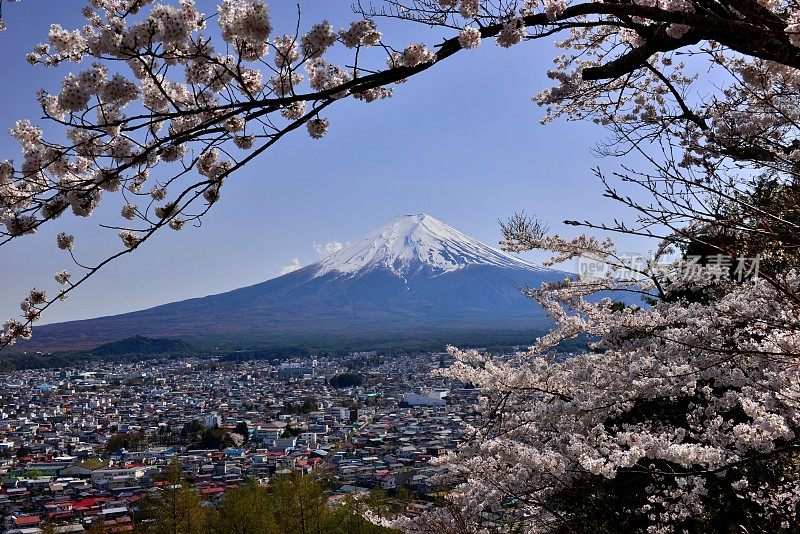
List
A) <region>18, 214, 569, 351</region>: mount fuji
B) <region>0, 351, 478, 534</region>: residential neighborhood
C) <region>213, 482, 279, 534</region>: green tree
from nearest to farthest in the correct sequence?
<region>213, 482, 279, 534</region>: green tree, <region>0, 351, 478, 534</region>: residential neighborhood, <region>18, 214, 569, 351</region>: mount fuji

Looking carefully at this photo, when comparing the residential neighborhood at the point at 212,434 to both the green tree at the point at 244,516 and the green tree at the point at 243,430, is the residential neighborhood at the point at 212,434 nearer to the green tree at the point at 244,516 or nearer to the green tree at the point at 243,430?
the green tree at the point at 243,430

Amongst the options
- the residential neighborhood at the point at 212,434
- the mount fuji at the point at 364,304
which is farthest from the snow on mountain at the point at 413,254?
the residential neighborhood at the point at 212,434

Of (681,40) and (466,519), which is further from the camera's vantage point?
(466,519)

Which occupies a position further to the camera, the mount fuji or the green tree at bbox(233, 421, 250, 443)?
the mount fuji

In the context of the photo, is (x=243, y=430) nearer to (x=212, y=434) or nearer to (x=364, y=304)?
(x=212, y=434)

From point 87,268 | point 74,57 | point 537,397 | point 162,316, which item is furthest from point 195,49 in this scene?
point 162,316

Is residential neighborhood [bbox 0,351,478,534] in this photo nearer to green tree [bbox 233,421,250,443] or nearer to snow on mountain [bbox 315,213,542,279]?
green tree [bbox 233,421,250,443]

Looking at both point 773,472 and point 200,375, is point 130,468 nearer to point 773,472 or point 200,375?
point 773,472

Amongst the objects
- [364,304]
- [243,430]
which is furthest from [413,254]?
[243,430]

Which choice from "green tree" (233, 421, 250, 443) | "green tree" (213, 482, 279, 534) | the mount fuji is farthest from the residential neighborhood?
the mount fuji
